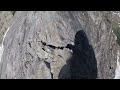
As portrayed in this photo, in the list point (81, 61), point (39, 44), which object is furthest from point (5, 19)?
point (81, 61)

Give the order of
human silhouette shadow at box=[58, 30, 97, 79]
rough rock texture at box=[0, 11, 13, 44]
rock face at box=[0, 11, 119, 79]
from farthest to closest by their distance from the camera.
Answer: rough rock texture at box=[0, 11, 13, 44]
human silhouette shadow at box=[58, 30, 97, 79]
rock face at box=[0, 11, 119, 79]

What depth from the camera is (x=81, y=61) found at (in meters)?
13.8

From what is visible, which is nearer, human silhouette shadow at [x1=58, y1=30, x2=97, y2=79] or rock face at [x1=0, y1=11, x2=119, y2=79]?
rock face at [x1=0, y1=11, x2=119, y2=79]

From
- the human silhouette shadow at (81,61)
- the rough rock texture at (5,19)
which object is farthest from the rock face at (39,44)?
the rough rock texture at (5,19)

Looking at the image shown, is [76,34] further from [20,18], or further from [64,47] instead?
[20,18]

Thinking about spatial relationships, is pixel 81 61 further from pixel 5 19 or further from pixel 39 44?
pixel 5 19

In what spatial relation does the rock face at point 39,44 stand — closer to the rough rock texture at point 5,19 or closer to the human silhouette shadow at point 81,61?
the human silhouette shadow at point 81,61

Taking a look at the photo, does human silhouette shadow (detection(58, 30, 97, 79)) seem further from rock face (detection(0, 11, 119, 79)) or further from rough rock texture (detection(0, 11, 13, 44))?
rough rock texture (detection(0, 11, 13, 44))

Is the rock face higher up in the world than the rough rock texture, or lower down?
lower down

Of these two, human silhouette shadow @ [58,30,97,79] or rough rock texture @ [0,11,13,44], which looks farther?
rough rock texture @ [0,11,13,44]

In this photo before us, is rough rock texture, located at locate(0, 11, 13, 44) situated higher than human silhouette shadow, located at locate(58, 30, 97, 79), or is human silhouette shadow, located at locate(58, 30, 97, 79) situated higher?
rough rock texture, located at locate(0, 11, 13, 44)

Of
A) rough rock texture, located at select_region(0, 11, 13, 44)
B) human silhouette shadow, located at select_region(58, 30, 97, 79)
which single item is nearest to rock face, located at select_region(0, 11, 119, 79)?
human silhouette shadow, located at select_region(58, 30, 97, 79)

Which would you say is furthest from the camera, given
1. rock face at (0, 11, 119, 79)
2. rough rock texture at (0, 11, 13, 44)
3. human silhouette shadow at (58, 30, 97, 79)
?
rough rock texture at (0, 11, 13, 44)

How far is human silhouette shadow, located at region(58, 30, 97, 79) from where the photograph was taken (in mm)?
13054
